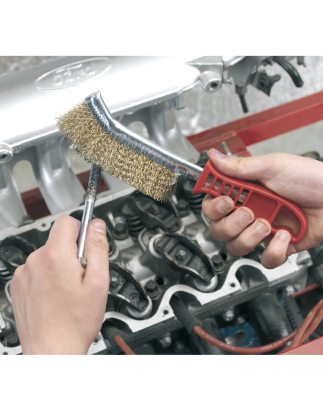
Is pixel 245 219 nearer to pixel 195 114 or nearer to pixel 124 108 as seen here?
pixel 124 108

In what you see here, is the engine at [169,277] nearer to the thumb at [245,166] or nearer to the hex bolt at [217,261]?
the hex bolt at [217,261]

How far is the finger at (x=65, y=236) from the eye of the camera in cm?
86

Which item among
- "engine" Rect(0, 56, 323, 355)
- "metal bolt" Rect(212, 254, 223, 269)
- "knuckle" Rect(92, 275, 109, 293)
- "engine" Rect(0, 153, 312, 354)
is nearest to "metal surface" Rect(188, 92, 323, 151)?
"engine" Rect(0, 56, 323, 355)

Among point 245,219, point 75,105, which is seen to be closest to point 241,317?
point 245,219

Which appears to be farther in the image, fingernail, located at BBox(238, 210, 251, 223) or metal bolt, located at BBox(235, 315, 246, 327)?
metal bolt, located at BBox(235, 315, 246, 327)

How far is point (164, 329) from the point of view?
116cm

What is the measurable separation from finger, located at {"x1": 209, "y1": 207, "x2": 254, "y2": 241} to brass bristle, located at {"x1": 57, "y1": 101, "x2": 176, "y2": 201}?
7.4 inches

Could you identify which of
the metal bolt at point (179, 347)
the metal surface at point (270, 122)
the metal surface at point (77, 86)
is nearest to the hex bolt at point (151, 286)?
the metal bolt at point (179, 347)

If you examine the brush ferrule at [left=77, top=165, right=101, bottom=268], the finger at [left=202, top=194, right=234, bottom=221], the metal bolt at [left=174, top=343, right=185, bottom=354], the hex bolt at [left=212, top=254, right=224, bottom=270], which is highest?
the brush ferrule at [left=77, top=165, right=101, bottom=268]

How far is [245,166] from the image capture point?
1.03 meters

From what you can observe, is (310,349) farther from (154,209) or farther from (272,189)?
(154,209)

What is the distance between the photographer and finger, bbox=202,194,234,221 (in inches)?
40.7

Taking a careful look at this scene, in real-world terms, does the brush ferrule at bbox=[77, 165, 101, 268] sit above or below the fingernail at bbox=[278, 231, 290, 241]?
above

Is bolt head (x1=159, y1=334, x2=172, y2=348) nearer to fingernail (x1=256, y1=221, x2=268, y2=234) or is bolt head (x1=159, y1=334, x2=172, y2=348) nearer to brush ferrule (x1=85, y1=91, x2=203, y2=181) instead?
fingernail (x1=256, y1=221, x2=268, y2=234)
